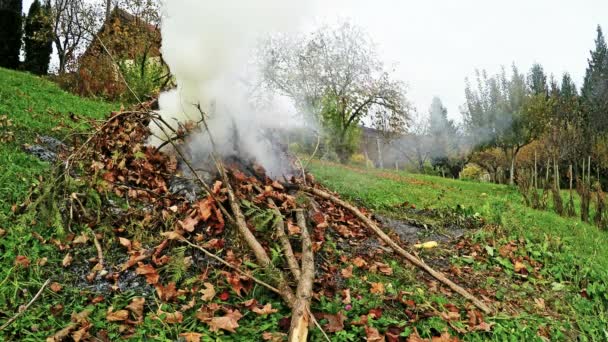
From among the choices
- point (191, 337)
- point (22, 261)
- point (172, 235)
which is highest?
point (172, 235)

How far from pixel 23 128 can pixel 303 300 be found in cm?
450

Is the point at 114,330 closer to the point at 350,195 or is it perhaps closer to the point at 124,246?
the point at 124,246

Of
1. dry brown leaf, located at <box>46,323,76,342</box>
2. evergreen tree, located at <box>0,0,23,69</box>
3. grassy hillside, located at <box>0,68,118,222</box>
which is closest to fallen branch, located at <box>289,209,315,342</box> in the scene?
dry brown leaf, located at <box>46,323,76,342</box>

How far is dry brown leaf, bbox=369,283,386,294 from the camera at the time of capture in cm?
306

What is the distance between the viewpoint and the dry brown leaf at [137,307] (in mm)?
2492

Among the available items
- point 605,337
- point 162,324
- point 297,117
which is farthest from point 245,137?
point 297,117

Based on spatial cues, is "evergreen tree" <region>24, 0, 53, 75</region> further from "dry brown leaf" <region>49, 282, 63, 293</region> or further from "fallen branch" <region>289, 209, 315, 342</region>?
"fallen branch" <region>289, 209, 315, 342</region>

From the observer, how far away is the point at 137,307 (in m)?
2.52

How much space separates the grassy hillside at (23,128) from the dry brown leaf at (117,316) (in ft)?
4.76

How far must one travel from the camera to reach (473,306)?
3.16 metres

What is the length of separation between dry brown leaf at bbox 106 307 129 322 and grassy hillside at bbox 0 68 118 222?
A: 1.45 meters

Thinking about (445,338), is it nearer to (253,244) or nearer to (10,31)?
(253,244)

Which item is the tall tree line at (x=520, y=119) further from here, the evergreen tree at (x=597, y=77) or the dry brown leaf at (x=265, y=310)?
the dry brown leaf at (x=265, y=310)

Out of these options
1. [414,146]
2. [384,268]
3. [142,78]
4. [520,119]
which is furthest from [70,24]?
[414,146]
